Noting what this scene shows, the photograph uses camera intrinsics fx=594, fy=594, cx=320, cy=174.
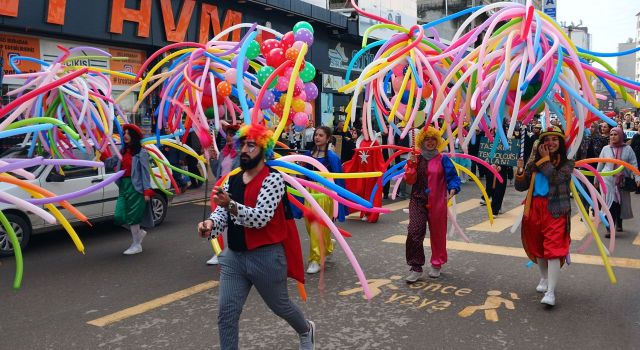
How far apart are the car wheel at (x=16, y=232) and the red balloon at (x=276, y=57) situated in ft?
14.2

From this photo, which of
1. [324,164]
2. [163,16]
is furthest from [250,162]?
[163,16]

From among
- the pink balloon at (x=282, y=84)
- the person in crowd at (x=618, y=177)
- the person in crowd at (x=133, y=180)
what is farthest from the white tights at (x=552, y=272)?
the person in crowd at (x=133, y=180)

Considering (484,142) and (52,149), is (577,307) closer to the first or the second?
(484,142)

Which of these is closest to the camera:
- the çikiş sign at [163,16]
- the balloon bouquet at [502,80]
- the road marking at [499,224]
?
the balloon bouquet at [502,80]

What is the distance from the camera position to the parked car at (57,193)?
25.8ft

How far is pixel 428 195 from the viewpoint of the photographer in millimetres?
6473

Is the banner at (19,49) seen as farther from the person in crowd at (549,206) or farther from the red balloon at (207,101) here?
the person in crowd at (549,206)

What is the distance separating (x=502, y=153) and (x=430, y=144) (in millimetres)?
842

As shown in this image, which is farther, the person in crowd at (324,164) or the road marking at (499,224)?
the road marking at (499,224)

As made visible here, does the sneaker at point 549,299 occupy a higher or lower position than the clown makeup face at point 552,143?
lower

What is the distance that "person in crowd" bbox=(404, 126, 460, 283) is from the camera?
6402 millimetres

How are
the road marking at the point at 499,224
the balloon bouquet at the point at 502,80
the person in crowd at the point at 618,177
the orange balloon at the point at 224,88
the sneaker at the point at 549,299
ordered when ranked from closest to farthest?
the balloon bouquet at the point at 502,80
the sneaker at the point at 549,299
the orange balloon at the point at 224,88
the person in crowd at the point at 618,177
the road marking at the point at 499,224

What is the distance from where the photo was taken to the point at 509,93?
543 cm

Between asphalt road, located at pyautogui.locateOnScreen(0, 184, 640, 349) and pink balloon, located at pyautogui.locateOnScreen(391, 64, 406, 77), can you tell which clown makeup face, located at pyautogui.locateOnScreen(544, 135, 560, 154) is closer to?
asphalt road, located at pyautogui.locateOnScreen(0, 184, 640, 349)
